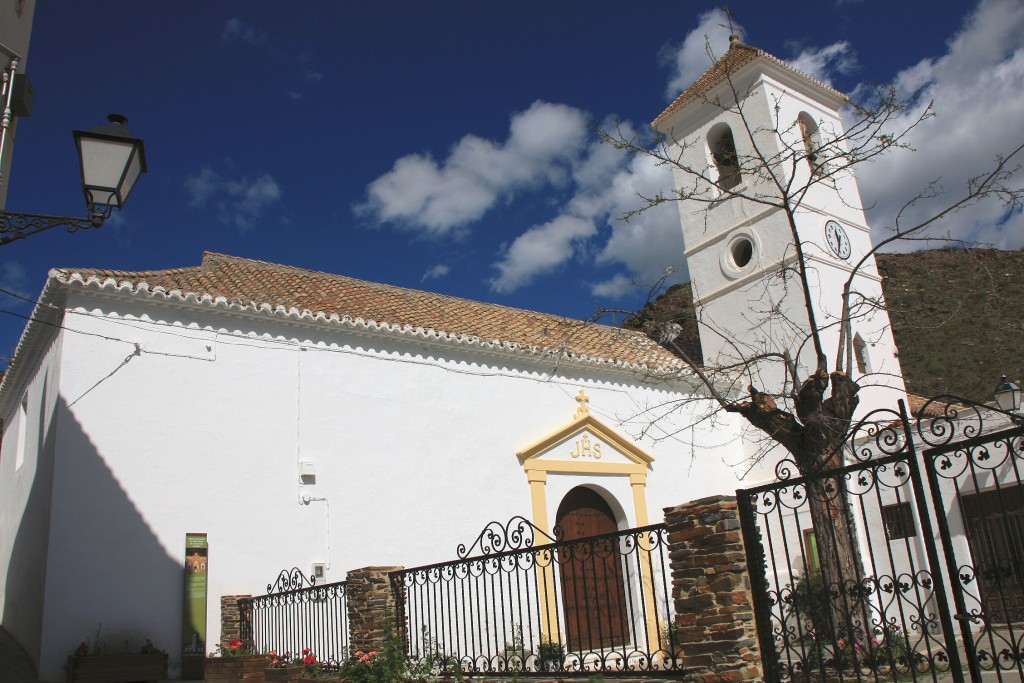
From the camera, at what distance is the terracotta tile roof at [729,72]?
53.6 feet

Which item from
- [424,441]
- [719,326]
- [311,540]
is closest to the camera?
[311,540]

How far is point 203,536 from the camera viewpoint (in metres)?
9.89

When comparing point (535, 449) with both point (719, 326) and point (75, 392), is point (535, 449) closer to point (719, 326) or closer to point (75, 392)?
point (719, 326)

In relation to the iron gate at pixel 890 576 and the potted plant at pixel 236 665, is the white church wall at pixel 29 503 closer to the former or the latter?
the potted plant at pixel 236 665

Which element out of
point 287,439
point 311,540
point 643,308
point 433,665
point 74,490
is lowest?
point 433,665

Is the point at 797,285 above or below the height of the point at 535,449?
above

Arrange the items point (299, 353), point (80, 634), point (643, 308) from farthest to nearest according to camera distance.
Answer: point (299, 353) < point (643, 308) < point (80, 634)

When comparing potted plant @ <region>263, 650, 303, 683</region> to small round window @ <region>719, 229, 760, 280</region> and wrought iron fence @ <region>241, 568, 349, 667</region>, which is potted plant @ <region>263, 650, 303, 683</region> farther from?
small round window @ <region>719, 229, 760, 280</region>

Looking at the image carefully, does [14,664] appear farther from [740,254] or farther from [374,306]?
[740,254]

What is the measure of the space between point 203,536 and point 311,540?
1.40 metres

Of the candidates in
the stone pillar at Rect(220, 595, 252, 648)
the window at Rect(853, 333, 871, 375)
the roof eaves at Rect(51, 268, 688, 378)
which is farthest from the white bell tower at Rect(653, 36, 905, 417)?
the stone pillar at Rect(220, 595, 252, 648)

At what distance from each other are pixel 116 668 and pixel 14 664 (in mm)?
1811

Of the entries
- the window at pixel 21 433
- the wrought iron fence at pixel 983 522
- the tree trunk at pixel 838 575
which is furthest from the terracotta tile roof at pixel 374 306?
the wrought iron fence at pixel 983 522

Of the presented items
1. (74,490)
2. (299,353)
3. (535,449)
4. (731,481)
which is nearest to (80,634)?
(74,490)
